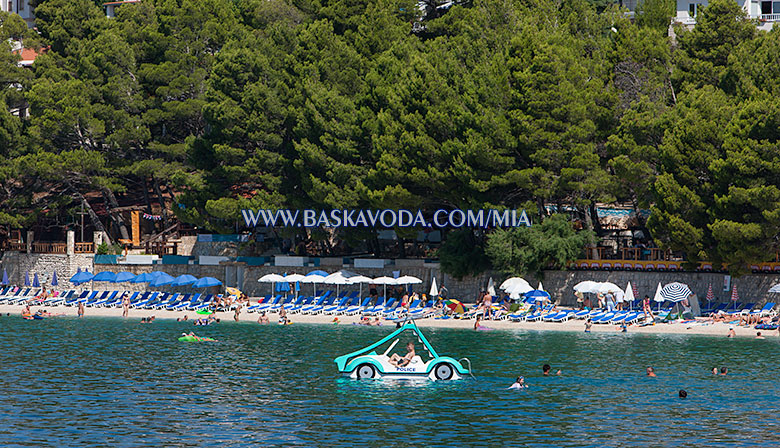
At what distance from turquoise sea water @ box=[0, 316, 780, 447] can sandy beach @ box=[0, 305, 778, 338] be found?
157 cm

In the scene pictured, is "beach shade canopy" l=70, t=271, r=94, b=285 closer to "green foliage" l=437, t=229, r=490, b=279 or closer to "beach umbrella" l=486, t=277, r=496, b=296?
"green foliage" l=437, t=229, r=490, b=279

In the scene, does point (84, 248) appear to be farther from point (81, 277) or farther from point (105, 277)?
point (105, 277)

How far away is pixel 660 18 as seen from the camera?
234ft

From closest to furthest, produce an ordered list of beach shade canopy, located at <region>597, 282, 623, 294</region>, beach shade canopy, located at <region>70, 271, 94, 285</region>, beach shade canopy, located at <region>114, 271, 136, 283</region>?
1. beach shade canopy, located at <region>597, 282, 623, 294</region>
2. beach shade canopy, located at <region>114, 271, 136, 283</region>
3. beach shade canopy, located at <region>70, 271, 94, 285</region>

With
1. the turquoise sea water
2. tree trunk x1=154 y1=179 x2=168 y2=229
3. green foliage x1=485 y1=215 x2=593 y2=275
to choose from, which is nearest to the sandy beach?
the turquoise sea water

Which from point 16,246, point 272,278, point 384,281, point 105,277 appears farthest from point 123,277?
point 384,281

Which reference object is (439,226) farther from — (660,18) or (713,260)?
(660,18)

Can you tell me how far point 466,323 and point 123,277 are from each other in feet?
78.1

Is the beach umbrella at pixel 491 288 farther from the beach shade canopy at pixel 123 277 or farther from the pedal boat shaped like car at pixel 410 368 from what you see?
the beach shade canopy at pixel 123 277

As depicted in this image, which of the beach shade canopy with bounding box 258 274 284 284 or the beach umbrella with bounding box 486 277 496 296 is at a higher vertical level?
the beach shade canopy with bounding box 258 274 284 284

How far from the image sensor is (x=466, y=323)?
56.7 metres

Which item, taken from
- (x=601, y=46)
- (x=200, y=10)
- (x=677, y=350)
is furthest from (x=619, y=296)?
(x=200, y=10)

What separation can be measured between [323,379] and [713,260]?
75.5ft

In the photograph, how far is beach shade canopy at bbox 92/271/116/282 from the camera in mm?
67863
